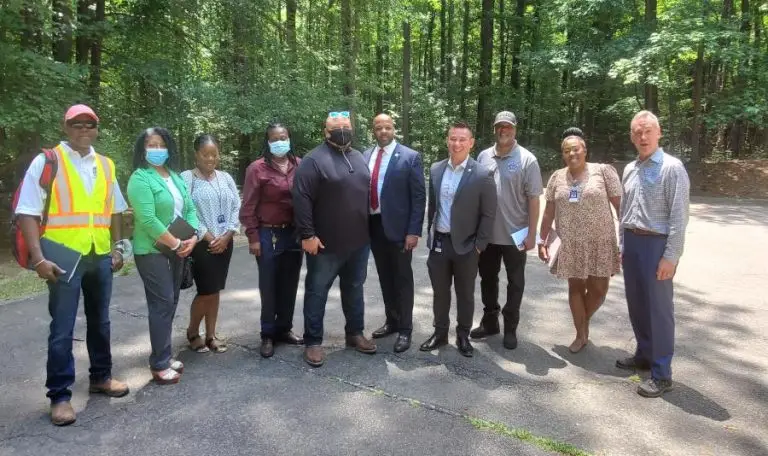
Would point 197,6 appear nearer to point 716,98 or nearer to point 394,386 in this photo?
point 394,386

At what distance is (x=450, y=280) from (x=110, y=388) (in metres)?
2.70

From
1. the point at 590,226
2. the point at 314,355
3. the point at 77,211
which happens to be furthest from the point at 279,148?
the point at 590,226

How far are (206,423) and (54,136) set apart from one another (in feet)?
24.4

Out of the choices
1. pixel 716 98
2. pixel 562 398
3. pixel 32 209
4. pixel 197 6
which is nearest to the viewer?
pixel 32 209

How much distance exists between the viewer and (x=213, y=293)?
14.1 feet

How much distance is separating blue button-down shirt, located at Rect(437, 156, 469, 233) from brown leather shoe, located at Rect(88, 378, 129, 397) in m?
2.65

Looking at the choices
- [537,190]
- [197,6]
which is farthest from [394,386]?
[197,6]

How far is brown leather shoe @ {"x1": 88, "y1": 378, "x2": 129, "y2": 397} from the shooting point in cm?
356

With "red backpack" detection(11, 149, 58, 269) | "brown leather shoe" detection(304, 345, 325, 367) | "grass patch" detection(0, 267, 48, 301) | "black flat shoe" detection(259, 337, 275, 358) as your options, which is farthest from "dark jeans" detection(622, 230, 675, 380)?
"grass patch" detection(0, 267, 48, 301)

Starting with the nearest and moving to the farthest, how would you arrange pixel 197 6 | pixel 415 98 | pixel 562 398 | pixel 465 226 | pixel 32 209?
pixel 32 209, pixel 562 398, pixel 465 226, pixel 197 6, pixel 415 98

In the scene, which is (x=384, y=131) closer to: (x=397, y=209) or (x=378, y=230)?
(x=397, y=209)

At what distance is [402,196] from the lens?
4.39 metres

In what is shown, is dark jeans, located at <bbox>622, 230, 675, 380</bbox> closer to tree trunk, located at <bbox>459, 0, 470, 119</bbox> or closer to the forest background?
the forest background

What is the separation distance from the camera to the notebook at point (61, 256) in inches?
124
